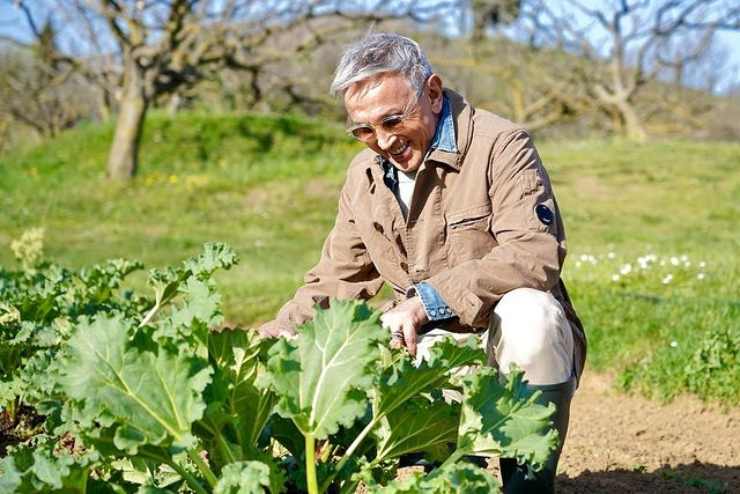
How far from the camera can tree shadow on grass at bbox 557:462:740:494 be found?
136 inches

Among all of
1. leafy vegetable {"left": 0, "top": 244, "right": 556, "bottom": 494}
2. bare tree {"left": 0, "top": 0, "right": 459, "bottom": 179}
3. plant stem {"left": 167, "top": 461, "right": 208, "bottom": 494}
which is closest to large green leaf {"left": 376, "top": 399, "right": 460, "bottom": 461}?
leafy vegetable {"left": 0, "top": 244, "right": 556, "bottom": 494}

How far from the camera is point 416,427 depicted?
2363 millimetres

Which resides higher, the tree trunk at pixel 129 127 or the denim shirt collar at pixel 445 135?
the denim shirt collar at pixel 445 135

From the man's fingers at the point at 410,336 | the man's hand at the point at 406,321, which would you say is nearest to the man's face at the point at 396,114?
the man's hand at the point at 406,321

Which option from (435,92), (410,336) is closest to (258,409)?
(410,336)

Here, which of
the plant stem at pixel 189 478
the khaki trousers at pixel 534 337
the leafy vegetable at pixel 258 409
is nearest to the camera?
the leafy vegetable at pixel 258 409

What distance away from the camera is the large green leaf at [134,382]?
2049mm

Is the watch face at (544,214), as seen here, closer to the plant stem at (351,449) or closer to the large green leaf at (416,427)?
the large green leaf at (416,427)

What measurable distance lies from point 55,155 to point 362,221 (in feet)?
52.8

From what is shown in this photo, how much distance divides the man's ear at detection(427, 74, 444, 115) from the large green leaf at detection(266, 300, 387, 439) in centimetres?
101

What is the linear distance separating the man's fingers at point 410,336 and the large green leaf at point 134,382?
66 centimetres

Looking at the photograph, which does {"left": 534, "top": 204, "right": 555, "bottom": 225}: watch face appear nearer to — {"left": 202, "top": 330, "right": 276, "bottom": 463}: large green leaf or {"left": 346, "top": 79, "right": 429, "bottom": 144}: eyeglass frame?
{"left": 346, "top": 79, "right": 429, "bottom": 144}: eyeglass frame

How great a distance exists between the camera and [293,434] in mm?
2502

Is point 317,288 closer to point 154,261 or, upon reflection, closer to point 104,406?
point 104,406
